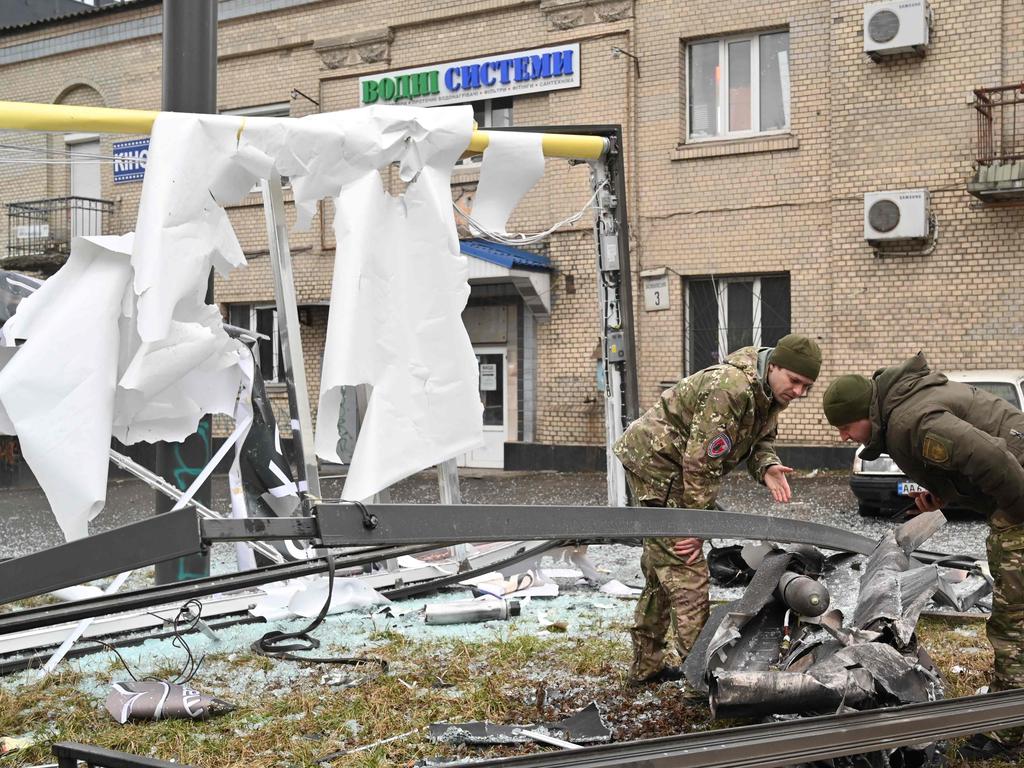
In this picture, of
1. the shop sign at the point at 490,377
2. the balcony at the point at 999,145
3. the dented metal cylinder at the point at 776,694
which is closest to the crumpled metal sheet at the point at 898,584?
the dented metal cylinder at the point at 776,694

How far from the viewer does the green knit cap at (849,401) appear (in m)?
3.98

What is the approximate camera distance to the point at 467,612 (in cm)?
604

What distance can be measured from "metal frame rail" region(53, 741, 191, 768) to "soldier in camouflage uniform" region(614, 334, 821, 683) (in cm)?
228

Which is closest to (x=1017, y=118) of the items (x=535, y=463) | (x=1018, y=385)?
(x=1018, y=385)

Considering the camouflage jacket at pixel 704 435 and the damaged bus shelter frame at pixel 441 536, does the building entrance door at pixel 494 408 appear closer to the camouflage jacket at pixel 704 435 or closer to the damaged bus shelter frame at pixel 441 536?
the camouflage jacket at pixel 704 435

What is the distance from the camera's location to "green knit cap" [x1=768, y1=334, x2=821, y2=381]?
4.24 m

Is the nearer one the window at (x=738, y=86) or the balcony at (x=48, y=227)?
the window at (x=738, y=86)

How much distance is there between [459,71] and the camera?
18.2 m

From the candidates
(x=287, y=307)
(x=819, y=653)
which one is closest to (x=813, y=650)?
(x=819, y=653)

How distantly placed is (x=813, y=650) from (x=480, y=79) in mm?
15616

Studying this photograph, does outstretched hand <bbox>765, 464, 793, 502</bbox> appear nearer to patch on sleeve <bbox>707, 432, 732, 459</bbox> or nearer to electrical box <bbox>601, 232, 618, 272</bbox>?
patch on sleeve <bbox>707, 432, 732, 459</bbox>

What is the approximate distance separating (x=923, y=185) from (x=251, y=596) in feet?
39.6

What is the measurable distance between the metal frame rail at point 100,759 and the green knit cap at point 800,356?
2.76m

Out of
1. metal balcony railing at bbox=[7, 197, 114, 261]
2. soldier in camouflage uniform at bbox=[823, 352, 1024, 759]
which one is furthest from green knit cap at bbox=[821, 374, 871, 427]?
metal balcony railing at bbox=[7, 197, 114, 261]
